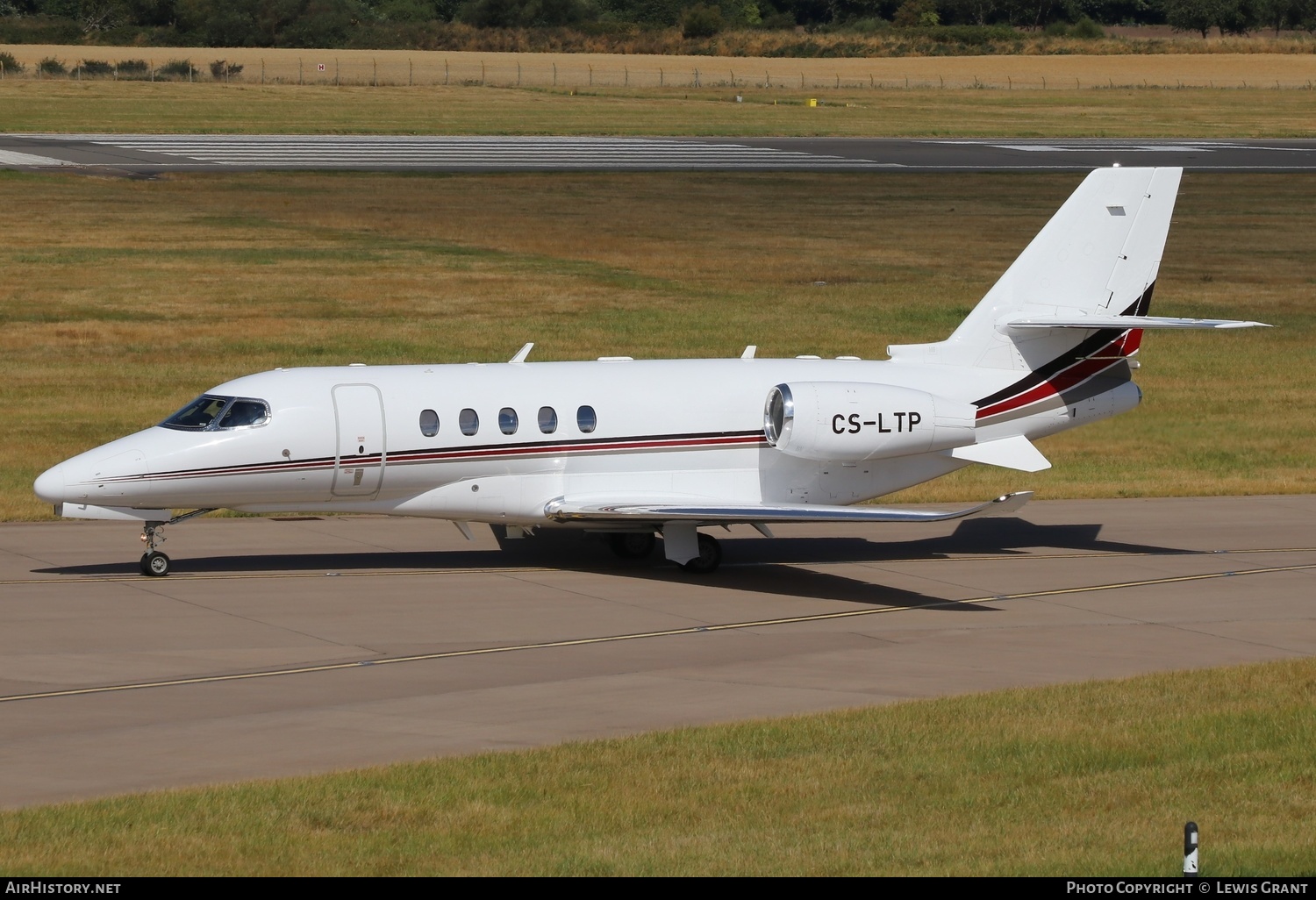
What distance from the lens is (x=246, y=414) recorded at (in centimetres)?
2225

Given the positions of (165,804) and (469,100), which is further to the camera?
(469,100)

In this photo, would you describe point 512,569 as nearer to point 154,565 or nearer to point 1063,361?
point 154,565

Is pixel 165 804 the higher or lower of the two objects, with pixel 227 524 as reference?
higher

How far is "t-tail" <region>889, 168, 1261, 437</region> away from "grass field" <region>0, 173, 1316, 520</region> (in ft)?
16.4

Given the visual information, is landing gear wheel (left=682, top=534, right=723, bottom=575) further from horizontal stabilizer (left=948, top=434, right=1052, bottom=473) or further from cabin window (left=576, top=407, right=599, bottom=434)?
horizontal stabilizer (left=948, top=434, right=1052, bottom=473)

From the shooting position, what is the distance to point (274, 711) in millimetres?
16469

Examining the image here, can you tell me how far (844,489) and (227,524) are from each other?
939cm

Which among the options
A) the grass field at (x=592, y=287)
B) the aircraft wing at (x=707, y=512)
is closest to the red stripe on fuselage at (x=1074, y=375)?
the aircraft wing at (x=707, y=512)

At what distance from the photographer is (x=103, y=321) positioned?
41.7 meters
